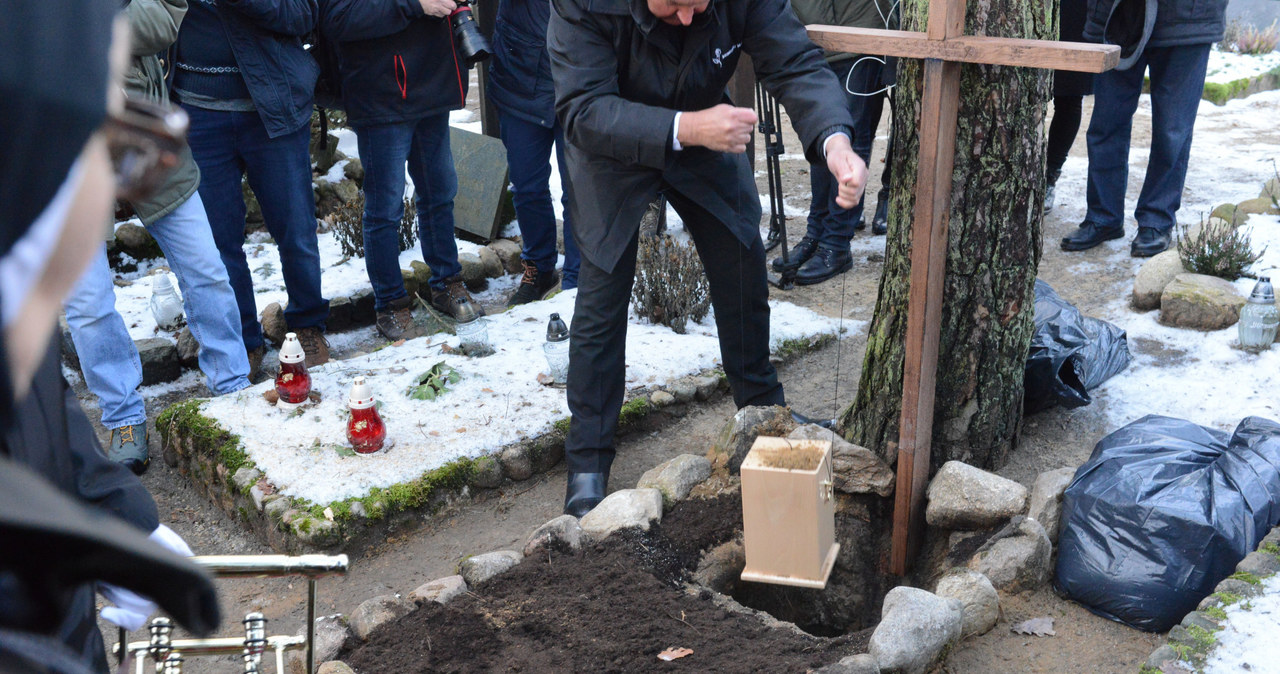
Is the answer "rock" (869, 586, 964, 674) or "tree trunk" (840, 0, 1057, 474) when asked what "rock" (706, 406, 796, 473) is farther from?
"rock" (869, 586, 964, 674)

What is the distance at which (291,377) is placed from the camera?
390 cm

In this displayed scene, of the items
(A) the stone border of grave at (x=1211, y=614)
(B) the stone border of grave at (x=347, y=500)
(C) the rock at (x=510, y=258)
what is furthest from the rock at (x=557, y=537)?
(C) the rock at (x=510, y=258)

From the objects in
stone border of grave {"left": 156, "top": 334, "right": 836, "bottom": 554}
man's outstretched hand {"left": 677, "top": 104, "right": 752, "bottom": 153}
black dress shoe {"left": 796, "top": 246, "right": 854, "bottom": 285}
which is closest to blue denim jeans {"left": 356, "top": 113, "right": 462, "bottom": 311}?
stone border of grave {"left": 156, "top": 334, "right": 836, "bottom": 554}

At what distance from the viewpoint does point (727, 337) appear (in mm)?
3561

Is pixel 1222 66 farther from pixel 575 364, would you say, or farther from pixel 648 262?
pixel 575 364

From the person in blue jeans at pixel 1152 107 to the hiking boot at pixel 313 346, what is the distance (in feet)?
12.8

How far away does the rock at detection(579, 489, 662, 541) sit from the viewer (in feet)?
10.1

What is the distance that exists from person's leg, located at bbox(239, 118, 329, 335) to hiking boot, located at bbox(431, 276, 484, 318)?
68cm

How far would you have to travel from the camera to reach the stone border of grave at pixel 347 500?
3.36 meters

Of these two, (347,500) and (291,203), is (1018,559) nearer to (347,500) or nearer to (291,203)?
(347,500)

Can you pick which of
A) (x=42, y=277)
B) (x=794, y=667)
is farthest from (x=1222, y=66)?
(x=42, y=277)

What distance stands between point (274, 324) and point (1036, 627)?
3720 millimetres

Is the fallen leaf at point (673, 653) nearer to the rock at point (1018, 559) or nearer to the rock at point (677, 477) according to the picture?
the rock at point (677, 477)

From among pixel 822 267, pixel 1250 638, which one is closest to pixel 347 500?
pixel 1250 638
